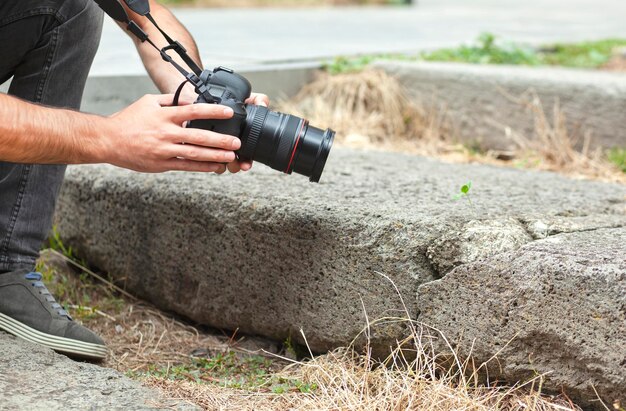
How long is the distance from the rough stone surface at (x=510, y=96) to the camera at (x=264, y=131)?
5.95ft

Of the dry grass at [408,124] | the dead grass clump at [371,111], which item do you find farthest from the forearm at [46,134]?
the dead grass clump at [371,111]

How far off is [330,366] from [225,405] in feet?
0.90

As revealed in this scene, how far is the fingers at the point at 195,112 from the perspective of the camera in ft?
4.99

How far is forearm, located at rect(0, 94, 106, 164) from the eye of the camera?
150 cm

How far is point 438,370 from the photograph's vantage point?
5.90ft

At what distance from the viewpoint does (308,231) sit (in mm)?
1905

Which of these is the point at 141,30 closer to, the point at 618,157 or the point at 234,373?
the point at 234,373

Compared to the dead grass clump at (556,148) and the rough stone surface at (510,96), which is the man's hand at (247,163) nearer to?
the dead grass clump at (556,148)

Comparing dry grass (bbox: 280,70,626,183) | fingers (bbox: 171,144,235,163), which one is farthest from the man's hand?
dry grass (bbox: 280,70,626,183)

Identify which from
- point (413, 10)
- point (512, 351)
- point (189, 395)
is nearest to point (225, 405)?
point (189, 395)

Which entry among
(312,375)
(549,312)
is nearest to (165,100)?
(312,375)

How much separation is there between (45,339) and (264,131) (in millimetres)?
687

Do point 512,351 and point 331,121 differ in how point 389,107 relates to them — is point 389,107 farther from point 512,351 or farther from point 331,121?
point 512,351

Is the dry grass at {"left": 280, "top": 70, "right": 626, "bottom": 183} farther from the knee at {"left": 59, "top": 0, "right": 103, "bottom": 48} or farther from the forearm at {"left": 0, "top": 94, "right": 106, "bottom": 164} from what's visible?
the forearm at {"left": 0, "top": 94, "right": 106, "bottom": 164}
